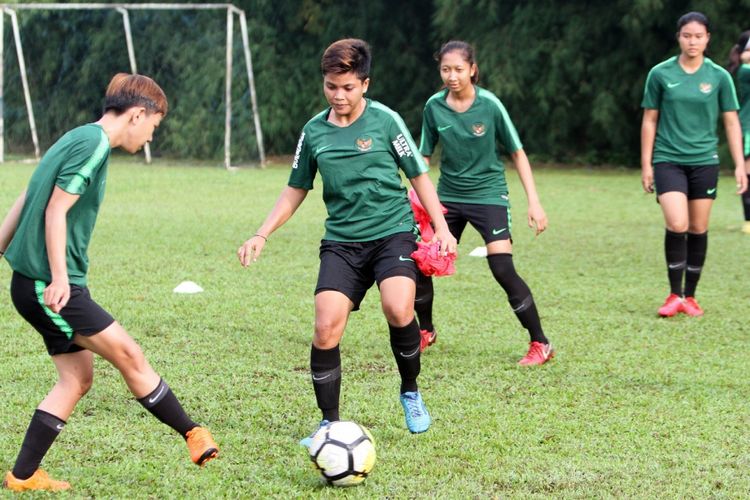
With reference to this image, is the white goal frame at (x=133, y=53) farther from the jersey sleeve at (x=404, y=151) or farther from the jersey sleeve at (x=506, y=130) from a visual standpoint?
the jersey sleeve at (x=404, y=151)

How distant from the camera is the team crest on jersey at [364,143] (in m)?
4.86

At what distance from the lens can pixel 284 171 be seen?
2153 centimetres

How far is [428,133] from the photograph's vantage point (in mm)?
6770

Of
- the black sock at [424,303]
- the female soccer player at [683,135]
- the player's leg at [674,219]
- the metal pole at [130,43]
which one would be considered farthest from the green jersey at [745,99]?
the metal pole at [130,43]

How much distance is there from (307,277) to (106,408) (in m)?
4.17

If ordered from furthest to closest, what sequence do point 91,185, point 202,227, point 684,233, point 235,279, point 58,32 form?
point 58,32
point 202,227
point 235,279
point 684,233
point 91,185

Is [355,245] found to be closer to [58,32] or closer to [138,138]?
[138,138]

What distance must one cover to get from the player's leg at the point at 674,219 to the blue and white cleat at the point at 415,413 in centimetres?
334

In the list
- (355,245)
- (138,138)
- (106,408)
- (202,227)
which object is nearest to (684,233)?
(355,245)

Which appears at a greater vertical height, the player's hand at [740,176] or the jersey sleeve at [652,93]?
the jersey sleeve at [652,93]

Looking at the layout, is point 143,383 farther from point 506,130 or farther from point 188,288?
point 188,288

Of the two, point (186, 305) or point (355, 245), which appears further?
point (186, 305)

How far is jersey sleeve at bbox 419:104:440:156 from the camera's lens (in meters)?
6.72

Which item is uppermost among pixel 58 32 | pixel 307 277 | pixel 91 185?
pixel 91 185
